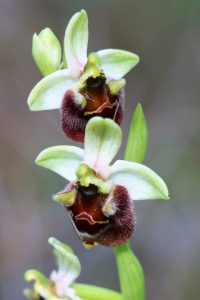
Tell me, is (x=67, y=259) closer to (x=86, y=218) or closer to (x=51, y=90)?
(x=86, y=218)

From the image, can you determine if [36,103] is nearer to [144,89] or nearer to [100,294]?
[100,294]

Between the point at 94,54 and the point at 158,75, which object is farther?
the point at 158,75

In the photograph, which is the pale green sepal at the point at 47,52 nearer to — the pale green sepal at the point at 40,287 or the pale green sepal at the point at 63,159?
the pale green sepal at the point at 63,159

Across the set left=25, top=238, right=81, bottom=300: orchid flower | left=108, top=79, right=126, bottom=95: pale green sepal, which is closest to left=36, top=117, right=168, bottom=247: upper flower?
left=108, top=79, right=126, bottom=95: pale green sepal

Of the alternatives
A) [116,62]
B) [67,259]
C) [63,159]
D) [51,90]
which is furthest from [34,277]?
[116,62]

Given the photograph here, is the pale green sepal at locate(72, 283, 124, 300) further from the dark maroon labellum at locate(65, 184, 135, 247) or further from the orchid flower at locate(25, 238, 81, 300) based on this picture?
the dark maroon labellum at locate(65, 184, 135, 247)

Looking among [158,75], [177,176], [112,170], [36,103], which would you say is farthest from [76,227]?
[158,75]
